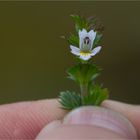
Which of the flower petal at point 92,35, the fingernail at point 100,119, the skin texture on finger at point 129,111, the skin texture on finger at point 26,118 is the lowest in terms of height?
the skin texture on finger at point 26,118

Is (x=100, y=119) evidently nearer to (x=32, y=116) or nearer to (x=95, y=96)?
(x=95, y=96)

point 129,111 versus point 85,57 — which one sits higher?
point 85,57

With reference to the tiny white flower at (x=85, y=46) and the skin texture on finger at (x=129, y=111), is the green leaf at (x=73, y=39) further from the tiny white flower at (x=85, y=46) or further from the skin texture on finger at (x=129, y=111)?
the skin texture on finger at (x=129, y=111)

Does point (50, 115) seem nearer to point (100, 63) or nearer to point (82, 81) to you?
point (82, 81)

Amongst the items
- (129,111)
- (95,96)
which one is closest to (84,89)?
(95,96)

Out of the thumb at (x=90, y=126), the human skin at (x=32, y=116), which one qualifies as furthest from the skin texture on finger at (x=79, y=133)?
the human skin at (x=32, y=116)

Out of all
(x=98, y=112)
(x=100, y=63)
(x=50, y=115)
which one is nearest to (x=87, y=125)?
(x=98, y=112)

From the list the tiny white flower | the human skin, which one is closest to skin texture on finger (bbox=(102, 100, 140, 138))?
the human skin
